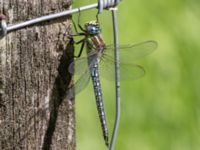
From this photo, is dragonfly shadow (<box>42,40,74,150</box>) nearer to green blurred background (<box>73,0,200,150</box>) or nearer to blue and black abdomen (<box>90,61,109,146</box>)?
blue and black abdomen (<box>90,61,109,146</box>)

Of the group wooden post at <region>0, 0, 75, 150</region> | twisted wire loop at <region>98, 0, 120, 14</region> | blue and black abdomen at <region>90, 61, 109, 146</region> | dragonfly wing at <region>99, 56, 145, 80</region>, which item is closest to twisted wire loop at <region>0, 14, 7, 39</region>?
wooden post at <region>0, 0, 75, 150</region>

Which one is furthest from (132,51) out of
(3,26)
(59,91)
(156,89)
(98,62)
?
(156,89)

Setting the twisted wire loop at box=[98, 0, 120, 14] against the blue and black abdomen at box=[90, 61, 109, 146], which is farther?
the blue and black abdomen at box=[90, 61, 109, 146]

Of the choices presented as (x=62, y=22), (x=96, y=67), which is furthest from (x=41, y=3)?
(x=96, y=67)

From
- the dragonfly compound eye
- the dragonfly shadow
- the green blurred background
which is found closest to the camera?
the dragonfly shadow

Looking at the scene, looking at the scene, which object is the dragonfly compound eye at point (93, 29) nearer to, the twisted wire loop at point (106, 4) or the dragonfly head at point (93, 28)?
the dragonfly head at point (93, 28)

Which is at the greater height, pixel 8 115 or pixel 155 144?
pixel 8 115

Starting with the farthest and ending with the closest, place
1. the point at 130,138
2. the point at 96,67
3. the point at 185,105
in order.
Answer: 1. the point at 185,105
2. the point at 130,138
3. the point at 96,67

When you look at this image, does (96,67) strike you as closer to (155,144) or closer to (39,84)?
(39,84)
